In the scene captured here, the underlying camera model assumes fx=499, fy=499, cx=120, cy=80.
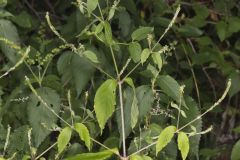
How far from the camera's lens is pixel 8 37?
4.93ft

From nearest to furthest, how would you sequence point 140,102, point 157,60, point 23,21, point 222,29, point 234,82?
point 157,60 < point 140,102 < point 23,21 < point 234,82 < point 222,29

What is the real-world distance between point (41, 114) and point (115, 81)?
0.33m

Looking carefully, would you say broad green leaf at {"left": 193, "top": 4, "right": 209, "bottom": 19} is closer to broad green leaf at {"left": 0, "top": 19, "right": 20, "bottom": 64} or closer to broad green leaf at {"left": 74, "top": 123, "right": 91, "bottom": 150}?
broad green leaf at {"left": 0, "top": 19, "right": 20, "bottom": 64}

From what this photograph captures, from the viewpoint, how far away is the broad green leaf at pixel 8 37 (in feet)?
4.92

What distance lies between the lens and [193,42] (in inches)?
86.0

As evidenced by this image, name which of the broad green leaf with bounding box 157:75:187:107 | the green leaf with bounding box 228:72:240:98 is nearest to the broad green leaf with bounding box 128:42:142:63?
the broad green leaf with bounding box 157:75:187:107

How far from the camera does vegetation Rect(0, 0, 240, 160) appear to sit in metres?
1.17

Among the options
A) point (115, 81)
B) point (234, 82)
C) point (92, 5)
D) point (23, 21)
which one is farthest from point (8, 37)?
point (234, 82)

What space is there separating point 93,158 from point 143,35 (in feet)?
1.50

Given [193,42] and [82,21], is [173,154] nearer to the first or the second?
[82,21]

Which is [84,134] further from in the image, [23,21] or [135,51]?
[23,21]

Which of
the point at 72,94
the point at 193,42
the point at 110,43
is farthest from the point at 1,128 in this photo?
the point at 193,42

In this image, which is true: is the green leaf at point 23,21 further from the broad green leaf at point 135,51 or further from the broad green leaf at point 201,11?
the broad green leaf at point 201,11

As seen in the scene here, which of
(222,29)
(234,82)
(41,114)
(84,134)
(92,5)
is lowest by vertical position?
(234,82)
